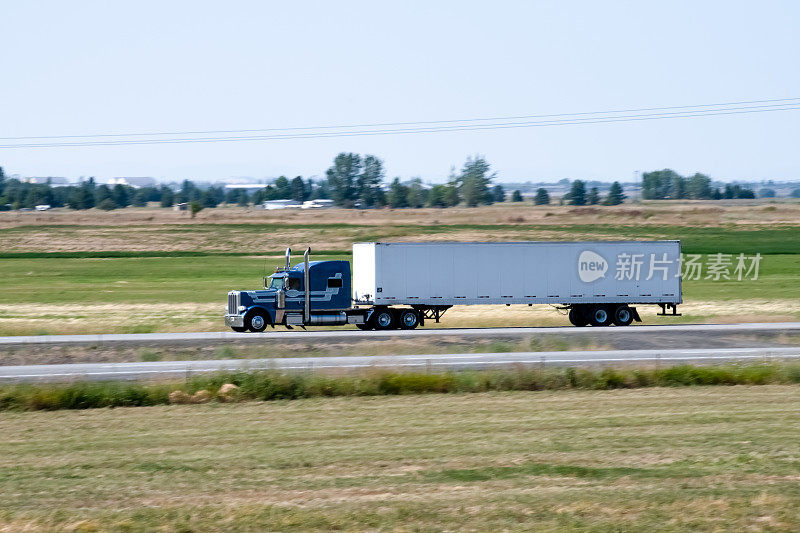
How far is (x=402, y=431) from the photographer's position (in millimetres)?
16594

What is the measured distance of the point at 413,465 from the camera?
13602 millimetres

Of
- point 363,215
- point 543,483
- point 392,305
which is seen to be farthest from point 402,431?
point 363,215

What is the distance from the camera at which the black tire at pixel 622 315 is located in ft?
135

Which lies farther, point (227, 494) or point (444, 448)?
point (444, 448)

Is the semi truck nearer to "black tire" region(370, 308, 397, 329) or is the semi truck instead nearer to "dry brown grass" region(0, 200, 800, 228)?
"black tire" region(370, 308, 397, 329)

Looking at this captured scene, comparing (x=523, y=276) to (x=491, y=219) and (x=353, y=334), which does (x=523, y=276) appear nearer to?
(x=353, y=334)

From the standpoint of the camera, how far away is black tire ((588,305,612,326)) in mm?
41188

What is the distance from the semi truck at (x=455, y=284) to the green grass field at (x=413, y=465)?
18821 mm

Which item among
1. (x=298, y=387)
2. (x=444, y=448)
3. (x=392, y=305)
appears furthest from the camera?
(x=392, y=305)

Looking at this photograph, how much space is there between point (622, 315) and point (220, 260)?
41507 mm

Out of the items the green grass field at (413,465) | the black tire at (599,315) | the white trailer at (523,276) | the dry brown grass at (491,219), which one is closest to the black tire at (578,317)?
the white trailer at (523,276)

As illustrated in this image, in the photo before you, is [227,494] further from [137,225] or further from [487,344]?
[137,225]

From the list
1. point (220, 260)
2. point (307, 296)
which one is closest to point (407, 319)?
point (307, 296)

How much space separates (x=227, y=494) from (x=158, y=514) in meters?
1.22
